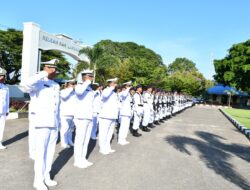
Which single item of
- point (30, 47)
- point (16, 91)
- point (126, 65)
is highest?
point (126, 65)

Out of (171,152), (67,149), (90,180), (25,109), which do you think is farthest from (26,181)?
(25,109)

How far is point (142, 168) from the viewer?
6676mm

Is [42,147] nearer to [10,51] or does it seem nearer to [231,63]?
[10,51]

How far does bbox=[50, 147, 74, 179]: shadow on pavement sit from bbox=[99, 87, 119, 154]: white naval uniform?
2.69 feet

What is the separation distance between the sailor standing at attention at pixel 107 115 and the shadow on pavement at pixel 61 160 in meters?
0.82

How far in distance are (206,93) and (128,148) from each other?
65.2 meters

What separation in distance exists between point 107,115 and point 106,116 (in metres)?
0.03

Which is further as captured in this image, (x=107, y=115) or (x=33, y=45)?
(x=33, y=45)

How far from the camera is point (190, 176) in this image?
6.32 m

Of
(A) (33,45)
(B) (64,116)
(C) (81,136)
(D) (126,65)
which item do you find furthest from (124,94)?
(D) (126,65)

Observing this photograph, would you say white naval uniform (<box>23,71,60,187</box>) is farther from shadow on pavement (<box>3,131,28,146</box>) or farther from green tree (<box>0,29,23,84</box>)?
green tree (<box>0,29,23,84</box>)

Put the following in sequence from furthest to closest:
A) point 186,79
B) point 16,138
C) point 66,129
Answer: point 186,79, point 16,138, point 66,129

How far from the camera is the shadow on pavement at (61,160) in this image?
237 inches

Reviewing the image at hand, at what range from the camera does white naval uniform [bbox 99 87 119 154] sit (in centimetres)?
782
